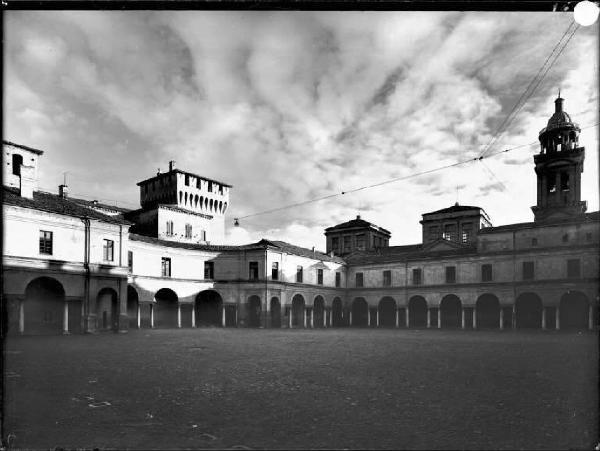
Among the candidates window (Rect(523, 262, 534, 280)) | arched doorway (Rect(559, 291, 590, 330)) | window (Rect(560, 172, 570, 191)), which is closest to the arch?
window (Rect(523, 262, 534, 280))

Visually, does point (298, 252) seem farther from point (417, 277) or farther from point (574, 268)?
point (574, 268)

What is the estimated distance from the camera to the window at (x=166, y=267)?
36.8 metres

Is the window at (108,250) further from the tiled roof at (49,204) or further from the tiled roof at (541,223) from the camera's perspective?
the tiled roof at (541,223)

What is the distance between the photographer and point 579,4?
359 cm

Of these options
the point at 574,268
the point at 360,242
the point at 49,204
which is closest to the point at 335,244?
the point at 360,242

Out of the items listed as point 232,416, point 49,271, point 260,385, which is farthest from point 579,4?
point 49,271

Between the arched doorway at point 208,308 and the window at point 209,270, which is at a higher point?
the window at point 209,270

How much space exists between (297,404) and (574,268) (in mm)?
36380

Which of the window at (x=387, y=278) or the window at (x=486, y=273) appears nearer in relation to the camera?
the window at (x=486, y=273)

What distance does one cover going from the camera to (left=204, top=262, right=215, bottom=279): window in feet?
133

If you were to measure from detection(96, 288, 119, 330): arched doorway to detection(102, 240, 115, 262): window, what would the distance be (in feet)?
7.81

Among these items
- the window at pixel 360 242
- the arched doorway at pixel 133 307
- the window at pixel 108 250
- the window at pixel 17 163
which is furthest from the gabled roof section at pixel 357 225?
the window at pixel 17 163

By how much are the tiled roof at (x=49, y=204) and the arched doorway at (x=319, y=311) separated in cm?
2532

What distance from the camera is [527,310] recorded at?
126 feet
